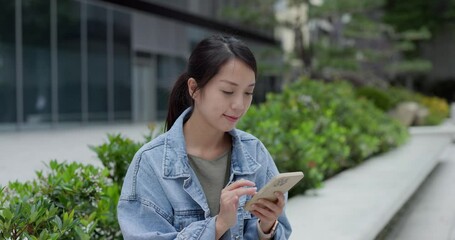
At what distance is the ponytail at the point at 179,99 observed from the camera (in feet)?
7.72

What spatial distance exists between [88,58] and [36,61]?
262cm

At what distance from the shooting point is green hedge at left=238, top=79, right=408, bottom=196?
6195 mm

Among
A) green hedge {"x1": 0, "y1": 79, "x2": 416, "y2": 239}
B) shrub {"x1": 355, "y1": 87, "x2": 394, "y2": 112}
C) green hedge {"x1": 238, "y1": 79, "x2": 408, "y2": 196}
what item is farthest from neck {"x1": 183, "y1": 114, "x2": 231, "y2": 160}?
shrub {"x1": 355, "y1": 87, "x2": 394, "y2": 112}

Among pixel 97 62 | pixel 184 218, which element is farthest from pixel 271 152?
pixel 97 62

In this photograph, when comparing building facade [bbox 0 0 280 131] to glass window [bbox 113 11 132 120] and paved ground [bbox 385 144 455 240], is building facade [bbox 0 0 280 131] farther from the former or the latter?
paved ground [bbox 385 144 455 240]

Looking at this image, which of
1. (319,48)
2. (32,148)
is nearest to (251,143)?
(32,148)

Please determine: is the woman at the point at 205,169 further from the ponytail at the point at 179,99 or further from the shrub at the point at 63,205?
the shrub at the point at 63,205

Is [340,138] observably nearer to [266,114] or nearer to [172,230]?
[266,114]

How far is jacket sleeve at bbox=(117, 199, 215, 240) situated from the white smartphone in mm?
175

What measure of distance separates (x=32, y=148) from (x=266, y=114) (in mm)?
7063

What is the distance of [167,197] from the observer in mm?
2105

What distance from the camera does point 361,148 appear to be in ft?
28.4

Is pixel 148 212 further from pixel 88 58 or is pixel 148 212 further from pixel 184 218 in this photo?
pixel 88 58

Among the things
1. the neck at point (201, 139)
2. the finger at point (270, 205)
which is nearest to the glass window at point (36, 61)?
the neck at point (201, 139)
